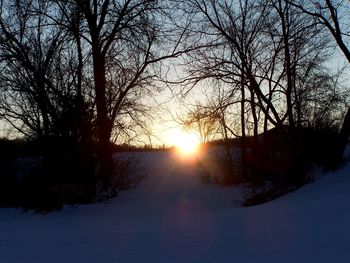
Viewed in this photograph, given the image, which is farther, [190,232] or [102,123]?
[102,123]

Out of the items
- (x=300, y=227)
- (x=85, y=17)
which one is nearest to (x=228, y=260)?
(x=300, y=227)

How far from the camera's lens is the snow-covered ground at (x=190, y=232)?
9.98m

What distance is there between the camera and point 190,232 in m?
12.8

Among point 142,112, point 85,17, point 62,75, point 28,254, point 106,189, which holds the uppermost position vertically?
point 85,17

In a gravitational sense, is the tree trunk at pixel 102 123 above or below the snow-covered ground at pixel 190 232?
above

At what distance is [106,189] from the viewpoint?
24000 millimetres

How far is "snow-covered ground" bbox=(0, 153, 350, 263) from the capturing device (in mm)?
9977

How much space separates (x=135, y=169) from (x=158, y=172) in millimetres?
1418

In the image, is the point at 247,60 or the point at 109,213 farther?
the point at 247,60

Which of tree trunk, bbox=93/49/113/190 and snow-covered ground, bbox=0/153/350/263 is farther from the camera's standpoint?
tree trunk, bbox=93/49/113/190

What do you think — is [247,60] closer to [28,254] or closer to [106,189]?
[106,189]

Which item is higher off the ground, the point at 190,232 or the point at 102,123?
the point at 102,123

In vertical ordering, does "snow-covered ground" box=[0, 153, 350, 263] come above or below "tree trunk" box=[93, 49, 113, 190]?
below

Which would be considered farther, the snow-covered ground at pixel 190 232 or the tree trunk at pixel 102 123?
the tree trunk at pixel 102 123
